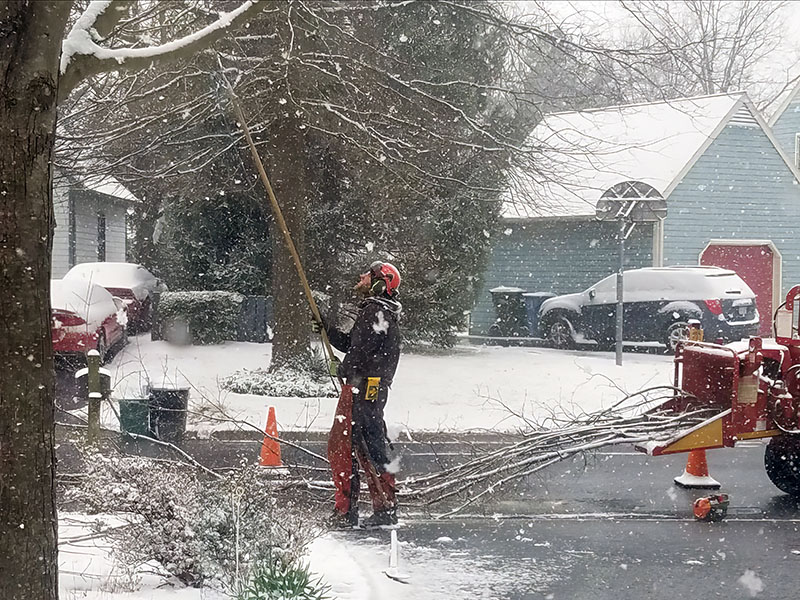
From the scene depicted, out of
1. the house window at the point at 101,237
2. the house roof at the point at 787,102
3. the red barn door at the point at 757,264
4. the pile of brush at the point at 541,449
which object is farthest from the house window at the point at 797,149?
the pile of brush at the point at 541,449

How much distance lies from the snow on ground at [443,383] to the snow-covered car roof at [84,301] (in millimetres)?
875

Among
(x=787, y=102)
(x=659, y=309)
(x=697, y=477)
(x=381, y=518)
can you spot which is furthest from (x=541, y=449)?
(x=787, y=102)

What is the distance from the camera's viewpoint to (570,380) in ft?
50.0

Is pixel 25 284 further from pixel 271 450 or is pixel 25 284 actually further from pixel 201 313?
pixel 201 313

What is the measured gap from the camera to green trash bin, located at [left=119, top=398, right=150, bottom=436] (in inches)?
349

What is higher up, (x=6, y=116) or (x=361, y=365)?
(x=6, y=116)

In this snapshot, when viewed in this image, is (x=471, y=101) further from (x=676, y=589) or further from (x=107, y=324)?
(x=676, y=589)

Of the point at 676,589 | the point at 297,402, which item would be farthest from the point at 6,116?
the point at 297,402

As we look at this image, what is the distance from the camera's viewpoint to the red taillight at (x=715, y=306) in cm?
1864

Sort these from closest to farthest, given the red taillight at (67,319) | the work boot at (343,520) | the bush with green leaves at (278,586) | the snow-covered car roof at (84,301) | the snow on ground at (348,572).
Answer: the bush with green leaves at (278,586), the snow on ground at (348,572), the work boot at (343,520), the red taillight at (67,319), the snow-covered car roof at (84,301)

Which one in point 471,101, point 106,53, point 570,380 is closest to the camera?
point 106,53

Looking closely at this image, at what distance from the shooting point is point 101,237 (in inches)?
1189

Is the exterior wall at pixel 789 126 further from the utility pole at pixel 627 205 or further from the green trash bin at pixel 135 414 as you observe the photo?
the green trash bin at pixel 135 414

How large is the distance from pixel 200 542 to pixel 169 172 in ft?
33.1
